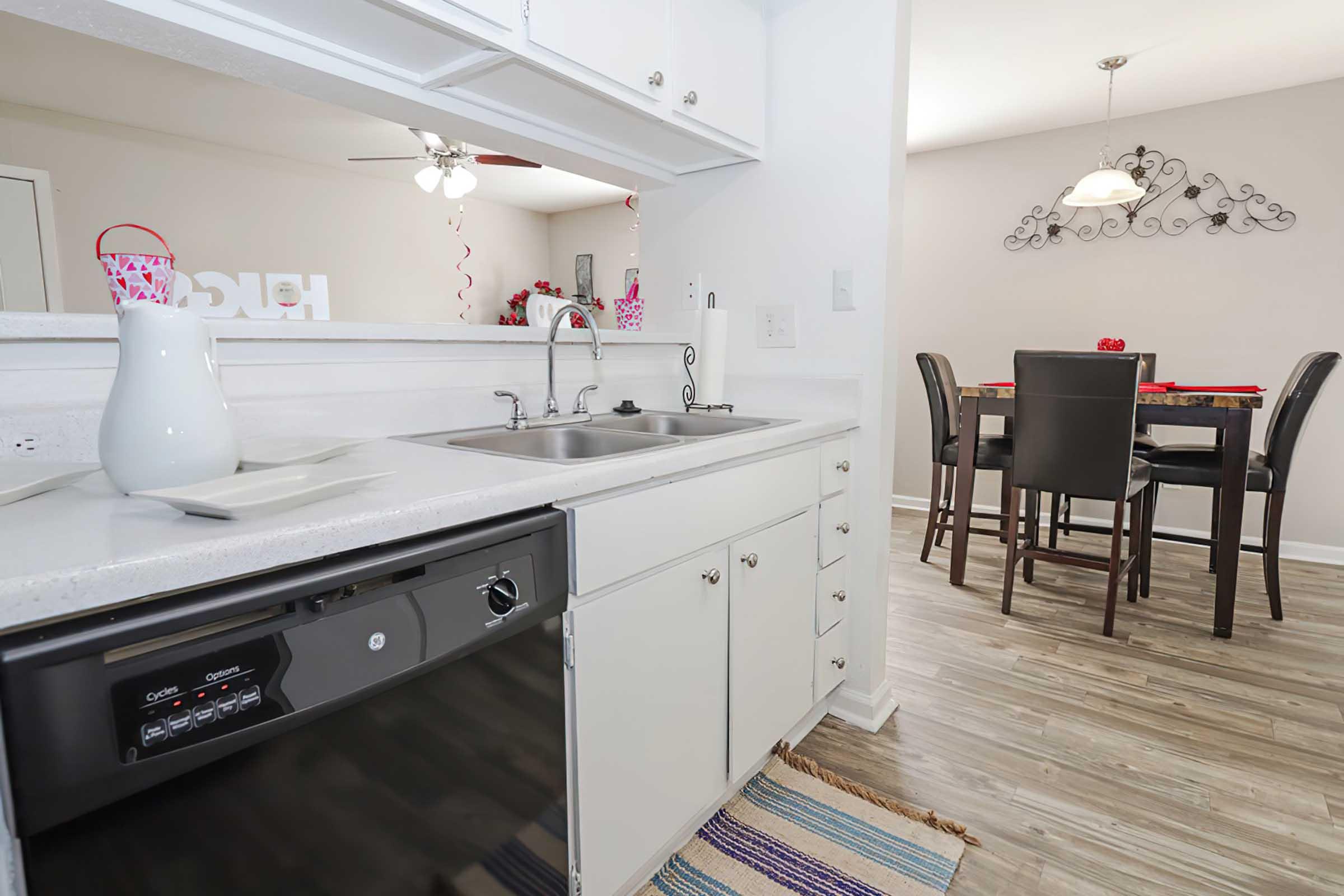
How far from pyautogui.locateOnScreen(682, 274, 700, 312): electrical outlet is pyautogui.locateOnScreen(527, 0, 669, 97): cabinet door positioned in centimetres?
67

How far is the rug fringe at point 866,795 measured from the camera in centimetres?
151

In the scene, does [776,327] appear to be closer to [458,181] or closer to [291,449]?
[291,449]

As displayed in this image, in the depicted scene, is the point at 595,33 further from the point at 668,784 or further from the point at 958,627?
the point at 958,627

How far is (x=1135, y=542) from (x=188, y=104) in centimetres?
557

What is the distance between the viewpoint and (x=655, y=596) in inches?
47.7

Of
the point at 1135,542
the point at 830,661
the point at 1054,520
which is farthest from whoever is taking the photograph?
the point at 1054,520

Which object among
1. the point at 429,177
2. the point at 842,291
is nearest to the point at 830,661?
the point at 842,291

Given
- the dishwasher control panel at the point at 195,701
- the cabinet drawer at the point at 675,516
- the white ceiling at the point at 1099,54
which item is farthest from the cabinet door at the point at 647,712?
the white ceiling at the point at 1099,54

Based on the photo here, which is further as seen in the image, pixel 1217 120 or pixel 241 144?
pixel 241 144

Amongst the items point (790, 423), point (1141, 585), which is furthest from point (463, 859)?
point (1141, 585)

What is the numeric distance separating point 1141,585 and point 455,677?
320 centimetres

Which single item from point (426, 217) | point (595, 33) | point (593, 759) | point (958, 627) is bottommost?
point (958, 627)

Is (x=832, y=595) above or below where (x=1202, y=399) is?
below

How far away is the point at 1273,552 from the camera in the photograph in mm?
2730
